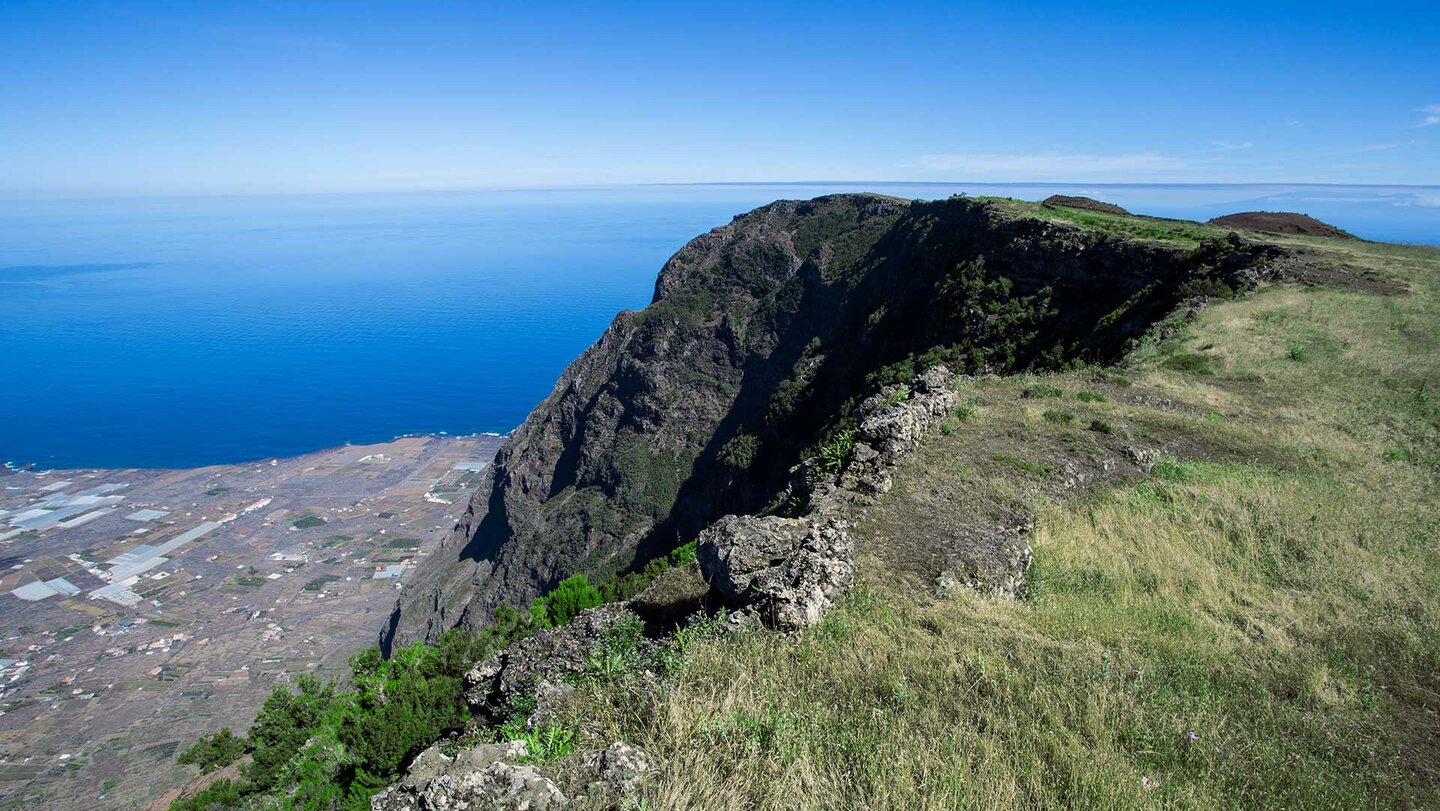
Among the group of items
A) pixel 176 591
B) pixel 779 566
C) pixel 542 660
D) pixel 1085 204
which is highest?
pixel 1085 204

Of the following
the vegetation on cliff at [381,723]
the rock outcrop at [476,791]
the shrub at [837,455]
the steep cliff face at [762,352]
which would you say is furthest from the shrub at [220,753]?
the rock outcrop at [476,791]

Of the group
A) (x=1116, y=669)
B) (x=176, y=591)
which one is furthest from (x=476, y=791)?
(x=176, y=591)

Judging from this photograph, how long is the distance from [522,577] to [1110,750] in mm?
89544

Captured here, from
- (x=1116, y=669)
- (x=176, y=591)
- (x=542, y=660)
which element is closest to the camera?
(x=1116, y=669)

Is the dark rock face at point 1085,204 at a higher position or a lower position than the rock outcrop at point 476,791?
higher

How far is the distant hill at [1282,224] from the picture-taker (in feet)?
136

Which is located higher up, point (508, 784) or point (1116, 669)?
point (508, 784)

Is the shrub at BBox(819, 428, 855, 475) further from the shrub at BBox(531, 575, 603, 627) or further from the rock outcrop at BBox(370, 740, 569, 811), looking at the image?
the rock outcrop at BBox(370, 740, 569, 811)

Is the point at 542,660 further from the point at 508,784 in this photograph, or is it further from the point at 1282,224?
the point at 1282,224

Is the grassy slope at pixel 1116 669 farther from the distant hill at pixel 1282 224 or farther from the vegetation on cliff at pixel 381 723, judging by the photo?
the distant hill at pixel 1282 224

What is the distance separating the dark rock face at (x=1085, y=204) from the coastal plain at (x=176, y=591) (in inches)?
3793

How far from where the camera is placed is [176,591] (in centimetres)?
9550

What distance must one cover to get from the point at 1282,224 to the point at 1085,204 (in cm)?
1399

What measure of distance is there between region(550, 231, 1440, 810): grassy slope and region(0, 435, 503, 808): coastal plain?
76.1 metres
